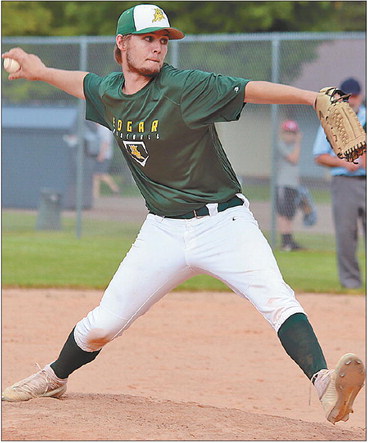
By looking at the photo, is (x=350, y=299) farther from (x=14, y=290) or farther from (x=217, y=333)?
(x=14, y=290)

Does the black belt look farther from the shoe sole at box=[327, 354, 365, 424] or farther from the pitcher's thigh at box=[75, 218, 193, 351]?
the shoe sole at box=[327, 354, 365, 424]

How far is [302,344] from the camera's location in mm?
4496

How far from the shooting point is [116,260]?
41.2 feet

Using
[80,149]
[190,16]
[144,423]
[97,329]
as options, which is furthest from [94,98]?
[190,16]

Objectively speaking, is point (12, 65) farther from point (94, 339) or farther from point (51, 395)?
point (51, 395)

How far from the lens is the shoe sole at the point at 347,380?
13.7ft

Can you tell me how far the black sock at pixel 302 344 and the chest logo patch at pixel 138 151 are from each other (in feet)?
3.76

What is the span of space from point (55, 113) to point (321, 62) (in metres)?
4.46

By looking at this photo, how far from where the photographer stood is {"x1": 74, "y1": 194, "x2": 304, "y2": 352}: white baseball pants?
4.60 m

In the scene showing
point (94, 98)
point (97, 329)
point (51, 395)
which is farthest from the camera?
point (51, 395)

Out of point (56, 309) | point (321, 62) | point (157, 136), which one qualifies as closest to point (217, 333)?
point (56, 309)

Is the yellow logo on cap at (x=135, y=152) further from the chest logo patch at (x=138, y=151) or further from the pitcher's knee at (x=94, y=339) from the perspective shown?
the pitcher's knee at (x=94, y=339)

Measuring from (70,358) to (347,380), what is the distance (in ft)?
5.85

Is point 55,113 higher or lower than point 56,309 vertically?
higher
